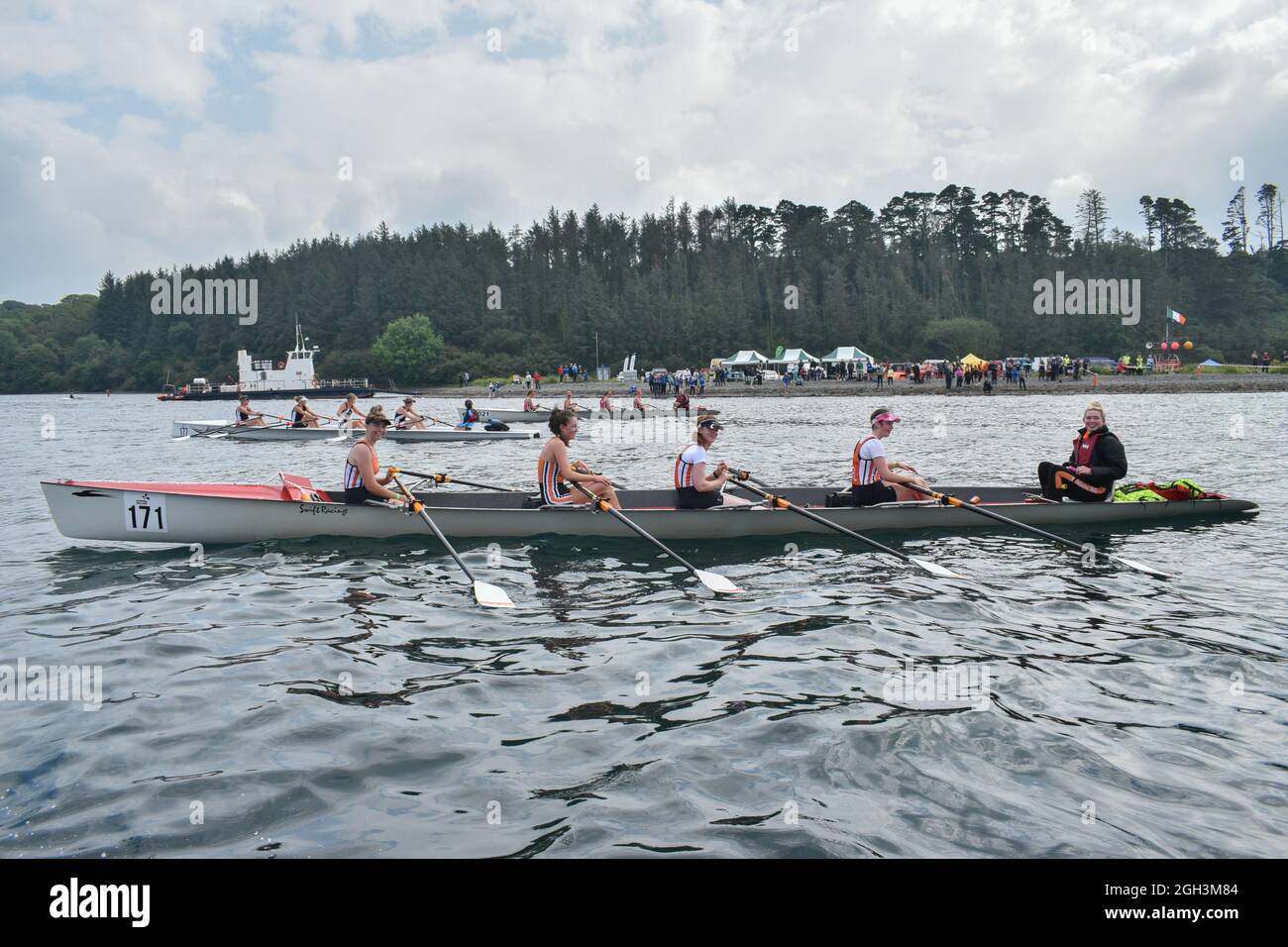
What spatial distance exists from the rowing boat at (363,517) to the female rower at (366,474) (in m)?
0.19

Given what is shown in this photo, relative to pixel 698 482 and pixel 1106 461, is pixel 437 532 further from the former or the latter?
pixel 1106 461

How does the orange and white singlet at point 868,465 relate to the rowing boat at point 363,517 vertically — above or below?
above

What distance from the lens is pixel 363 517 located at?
13.8m

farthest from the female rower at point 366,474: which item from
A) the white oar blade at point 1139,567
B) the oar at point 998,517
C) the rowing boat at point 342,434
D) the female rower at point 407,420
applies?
the female rower at point 407,420

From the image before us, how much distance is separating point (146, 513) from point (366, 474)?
321 cm

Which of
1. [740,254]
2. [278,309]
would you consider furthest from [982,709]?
[278,309]

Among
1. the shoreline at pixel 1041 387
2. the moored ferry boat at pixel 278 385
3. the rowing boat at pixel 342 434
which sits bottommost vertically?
the rowing boat at pixel 342 434

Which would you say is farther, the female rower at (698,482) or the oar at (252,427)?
the oar at (252,427)

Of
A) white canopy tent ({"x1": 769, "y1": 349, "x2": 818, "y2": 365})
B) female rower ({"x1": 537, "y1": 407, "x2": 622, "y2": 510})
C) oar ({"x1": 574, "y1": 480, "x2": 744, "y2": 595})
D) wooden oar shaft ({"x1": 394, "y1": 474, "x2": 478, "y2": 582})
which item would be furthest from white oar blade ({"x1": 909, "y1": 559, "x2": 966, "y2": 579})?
white canopy tent ({"x1": 769, "y1": 349, "x2": 818, "y2": 365})

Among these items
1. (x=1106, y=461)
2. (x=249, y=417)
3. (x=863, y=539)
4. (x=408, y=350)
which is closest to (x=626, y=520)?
(x=863, y=539)

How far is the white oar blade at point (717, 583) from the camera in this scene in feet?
36.6

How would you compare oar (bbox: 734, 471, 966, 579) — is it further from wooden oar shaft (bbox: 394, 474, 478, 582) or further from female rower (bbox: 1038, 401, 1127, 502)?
wooden oar shaft (bbox: 394, 474, 478, 582)

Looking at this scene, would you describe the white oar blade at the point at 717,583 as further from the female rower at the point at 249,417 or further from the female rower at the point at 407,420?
the female rower at the point at 249,417

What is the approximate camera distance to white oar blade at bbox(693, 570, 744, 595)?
1115 centimetres
